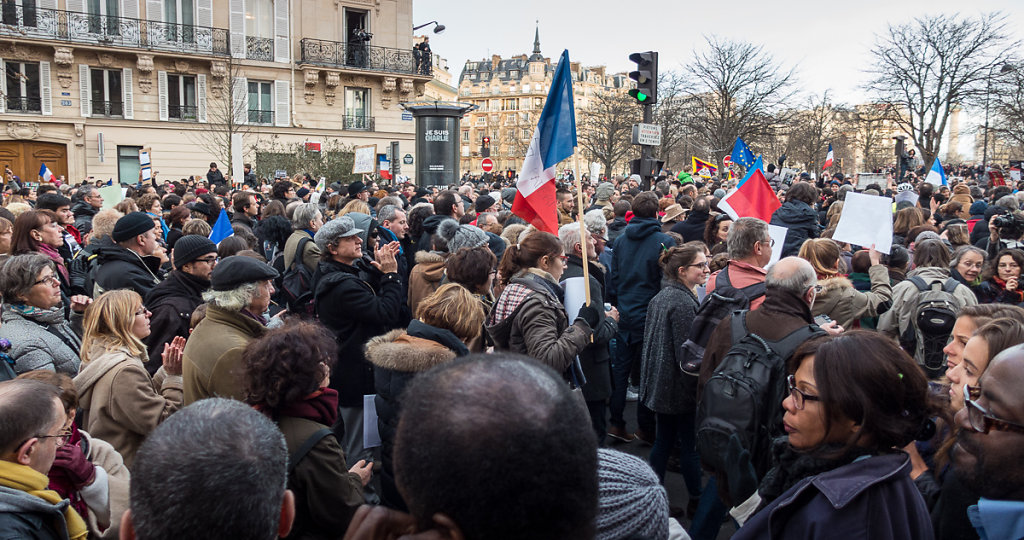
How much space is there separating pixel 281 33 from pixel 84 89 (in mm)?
8159

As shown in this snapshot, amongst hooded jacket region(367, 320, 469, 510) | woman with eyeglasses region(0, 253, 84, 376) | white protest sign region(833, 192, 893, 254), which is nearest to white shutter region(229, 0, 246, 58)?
woman with eyeglasses region(0, 253, 84, 376)

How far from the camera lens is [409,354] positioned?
324 cm

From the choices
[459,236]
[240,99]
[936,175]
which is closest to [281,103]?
[240,99]

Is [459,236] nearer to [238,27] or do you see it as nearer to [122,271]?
[122,271]

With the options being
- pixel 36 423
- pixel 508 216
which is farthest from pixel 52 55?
pixel 36 423

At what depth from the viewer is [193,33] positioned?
29344 millimetres

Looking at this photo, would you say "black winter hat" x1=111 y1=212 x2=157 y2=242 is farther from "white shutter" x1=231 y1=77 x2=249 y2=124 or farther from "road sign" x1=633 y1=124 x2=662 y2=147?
"white shutter" x1=231 y1=77 x2=249 y2=124

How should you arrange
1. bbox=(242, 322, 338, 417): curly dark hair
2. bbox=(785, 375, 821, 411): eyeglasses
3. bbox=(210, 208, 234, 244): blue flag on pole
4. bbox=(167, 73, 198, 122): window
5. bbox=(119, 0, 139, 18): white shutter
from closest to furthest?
bbox=(785, 375, 821, 411): eyeglasses, bbox=(242, 322, 338, 417): curly dark hair, bbox=(210, 208, 234, 244): blue flag on pole, bbox=(119, 0, 139, 18): white shutter, bbox=(167, 73, 198, 122): window

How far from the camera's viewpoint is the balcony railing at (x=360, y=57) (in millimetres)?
31109

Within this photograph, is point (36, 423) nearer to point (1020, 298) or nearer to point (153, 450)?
point (153, 450)

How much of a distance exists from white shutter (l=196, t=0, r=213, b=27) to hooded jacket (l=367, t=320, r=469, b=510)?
3077 centimetres

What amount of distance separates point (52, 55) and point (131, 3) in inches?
144

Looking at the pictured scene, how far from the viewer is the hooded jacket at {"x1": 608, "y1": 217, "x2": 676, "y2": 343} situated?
620cm

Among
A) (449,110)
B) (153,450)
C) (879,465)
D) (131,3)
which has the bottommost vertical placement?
(879,465)
